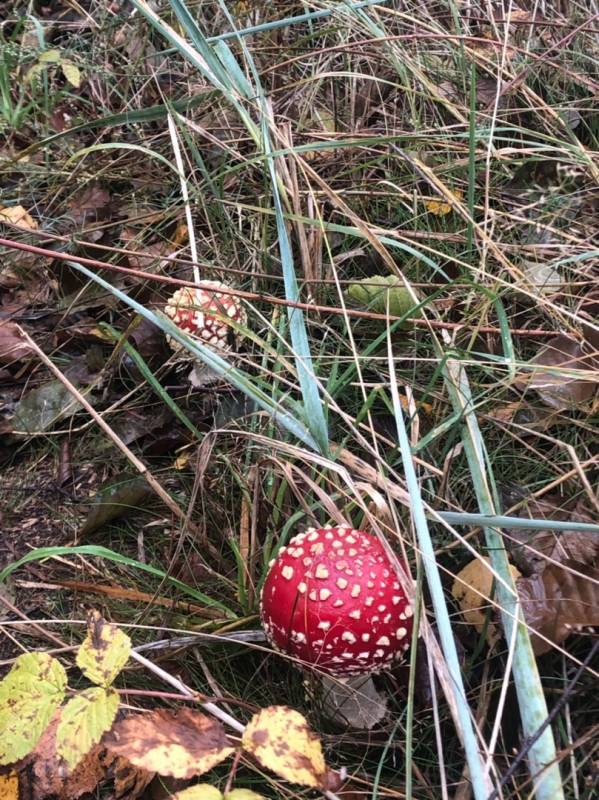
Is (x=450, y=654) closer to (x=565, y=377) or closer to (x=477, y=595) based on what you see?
(x=477, y=595)

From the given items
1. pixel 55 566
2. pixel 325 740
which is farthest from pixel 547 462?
pixel 55 566

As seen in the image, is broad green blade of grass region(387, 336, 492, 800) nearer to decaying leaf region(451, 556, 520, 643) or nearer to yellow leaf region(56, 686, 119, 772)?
decaying leaf region(451, 556, 520, 643)

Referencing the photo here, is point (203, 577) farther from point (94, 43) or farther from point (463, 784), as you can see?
point (94, 43)

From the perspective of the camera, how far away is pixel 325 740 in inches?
61.1

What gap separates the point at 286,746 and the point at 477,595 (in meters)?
0.58

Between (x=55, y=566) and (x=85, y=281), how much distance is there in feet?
3.14

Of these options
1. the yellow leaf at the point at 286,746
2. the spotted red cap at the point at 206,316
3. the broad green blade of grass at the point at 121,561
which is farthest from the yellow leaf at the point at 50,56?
the yellow leaf at the point at 286,746

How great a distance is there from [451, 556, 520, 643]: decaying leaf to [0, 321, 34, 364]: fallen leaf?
1523 millimetres

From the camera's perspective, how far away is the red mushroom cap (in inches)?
55.1

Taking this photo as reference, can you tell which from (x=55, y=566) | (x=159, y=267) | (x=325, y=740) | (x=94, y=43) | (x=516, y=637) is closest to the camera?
(x=516, y=637)

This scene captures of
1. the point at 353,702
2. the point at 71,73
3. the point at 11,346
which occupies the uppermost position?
the point at 71,73

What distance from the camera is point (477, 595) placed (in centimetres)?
153

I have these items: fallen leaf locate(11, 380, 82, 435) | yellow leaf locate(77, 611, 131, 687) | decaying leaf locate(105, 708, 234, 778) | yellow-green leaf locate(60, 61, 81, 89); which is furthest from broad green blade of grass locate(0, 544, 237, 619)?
yellow-green leaf locate(60, 61, 81, 89)

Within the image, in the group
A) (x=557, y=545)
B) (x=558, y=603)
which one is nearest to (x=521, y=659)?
(x=558, y=603)
